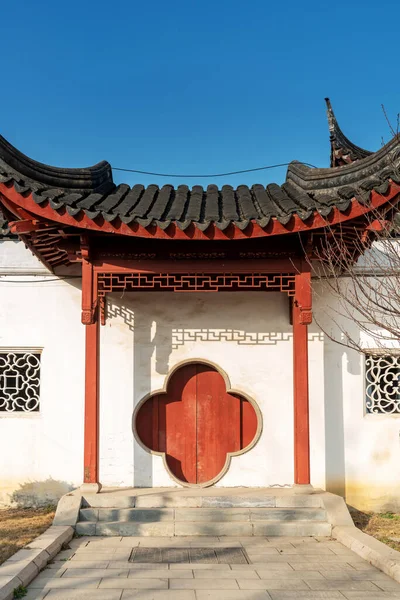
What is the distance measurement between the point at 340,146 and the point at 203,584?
6.58m

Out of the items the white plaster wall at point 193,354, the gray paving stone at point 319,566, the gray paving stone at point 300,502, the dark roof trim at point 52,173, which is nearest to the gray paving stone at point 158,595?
the gray paving stone at point 319,566

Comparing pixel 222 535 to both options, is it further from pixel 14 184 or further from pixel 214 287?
pixel 14 184

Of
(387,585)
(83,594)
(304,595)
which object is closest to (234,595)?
(304,595)

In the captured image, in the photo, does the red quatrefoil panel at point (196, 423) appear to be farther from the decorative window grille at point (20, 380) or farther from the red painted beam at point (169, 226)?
the red painted beam at point (169, 226)

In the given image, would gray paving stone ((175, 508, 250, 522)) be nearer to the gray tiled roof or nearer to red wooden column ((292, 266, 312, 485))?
red wooden column ((292, 266, 312, 485))

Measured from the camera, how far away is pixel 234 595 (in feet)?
14.4

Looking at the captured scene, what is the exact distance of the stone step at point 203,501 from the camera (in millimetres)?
6379

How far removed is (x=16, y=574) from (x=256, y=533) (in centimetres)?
245

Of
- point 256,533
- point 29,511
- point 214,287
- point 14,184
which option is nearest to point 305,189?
point 214,287

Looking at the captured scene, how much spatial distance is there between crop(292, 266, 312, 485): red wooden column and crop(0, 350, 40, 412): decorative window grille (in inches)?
121

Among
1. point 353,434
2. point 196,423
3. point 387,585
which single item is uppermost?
point 196,423

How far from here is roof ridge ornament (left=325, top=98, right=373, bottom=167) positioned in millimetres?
9078

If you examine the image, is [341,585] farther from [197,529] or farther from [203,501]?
[203,501]

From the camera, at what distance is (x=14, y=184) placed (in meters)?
5.86
